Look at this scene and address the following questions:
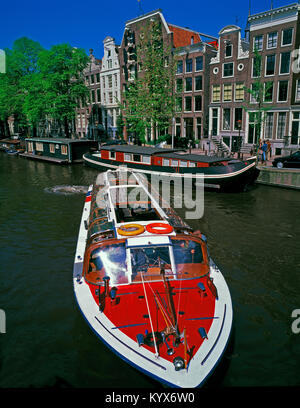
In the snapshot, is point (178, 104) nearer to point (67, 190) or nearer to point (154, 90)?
point (154, 90)

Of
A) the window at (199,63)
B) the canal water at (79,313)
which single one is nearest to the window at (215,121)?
the window at (199,63)

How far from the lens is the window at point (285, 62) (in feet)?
99.9

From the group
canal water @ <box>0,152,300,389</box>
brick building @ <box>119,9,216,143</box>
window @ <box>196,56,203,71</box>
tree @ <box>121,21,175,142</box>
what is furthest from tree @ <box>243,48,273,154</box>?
canal water @ <box>0,152,300,389</box>

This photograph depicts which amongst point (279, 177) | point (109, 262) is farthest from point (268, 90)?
point (109, 262)

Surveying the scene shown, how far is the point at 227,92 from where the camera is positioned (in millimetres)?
36094

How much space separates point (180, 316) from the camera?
20.9ft

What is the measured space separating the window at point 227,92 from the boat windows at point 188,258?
105ft

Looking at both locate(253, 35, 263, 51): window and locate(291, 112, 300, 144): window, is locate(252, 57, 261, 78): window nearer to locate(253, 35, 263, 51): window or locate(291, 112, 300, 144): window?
locate(253, 35, 263, 51): window

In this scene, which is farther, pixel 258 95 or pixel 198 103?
pixel 198 103

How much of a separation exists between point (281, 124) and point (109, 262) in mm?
30404

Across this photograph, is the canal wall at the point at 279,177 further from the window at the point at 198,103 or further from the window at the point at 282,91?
the window at the point at 198,103

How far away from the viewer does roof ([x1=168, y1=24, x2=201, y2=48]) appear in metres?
42.4

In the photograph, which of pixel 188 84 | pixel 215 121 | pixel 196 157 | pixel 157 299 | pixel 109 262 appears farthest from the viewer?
pixel 188 84

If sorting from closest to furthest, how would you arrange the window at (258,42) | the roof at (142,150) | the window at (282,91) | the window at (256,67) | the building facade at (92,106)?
the roof at (142,150)
the window at (256,67)
the window at (282,91)
the window at (258,42)
the building facade at (92,106)
